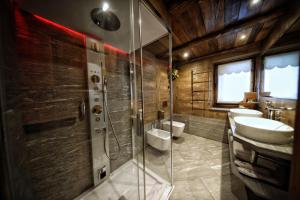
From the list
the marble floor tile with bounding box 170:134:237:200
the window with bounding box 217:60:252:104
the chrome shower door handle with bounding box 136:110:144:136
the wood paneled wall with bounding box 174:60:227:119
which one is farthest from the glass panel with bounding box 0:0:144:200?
the window with bounding box 217:60:252:104

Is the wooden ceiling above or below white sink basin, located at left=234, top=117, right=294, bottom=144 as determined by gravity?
above

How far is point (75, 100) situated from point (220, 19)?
208 cm

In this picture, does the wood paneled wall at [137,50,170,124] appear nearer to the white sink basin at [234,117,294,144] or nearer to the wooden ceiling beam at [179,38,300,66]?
the wooden ceiling beam at [179,38,300,66]

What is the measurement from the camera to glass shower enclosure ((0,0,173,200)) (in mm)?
697

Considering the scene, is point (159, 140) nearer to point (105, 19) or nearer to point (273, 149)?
point (273, 149)

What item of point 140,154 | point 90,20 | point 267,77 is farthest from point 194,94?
point 90,20

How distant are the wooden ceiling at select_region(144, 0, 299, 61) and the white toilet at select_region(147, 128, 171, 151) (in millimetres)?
1753

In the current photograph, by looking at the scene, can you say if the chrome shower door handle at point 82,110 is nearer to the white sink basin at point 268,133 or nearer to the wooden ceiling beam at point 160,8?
the wooden ceiling beam at point 160,8

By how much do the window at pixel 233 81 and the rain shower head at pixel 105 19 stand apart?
8.03ft

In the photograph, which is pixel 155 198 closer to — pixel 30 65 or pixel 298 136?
pixel 298 136

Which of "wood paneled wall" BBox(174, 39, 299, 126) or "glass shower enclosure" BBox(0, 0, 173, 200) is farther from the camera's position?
"wood paneled wall" BBox(174, 39, 299, 126)

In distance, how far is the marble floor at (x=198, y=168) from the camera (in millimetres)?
1187

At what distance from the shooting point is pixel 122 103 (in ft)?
5.19

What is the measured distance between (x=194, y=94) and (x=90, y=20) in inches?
101
